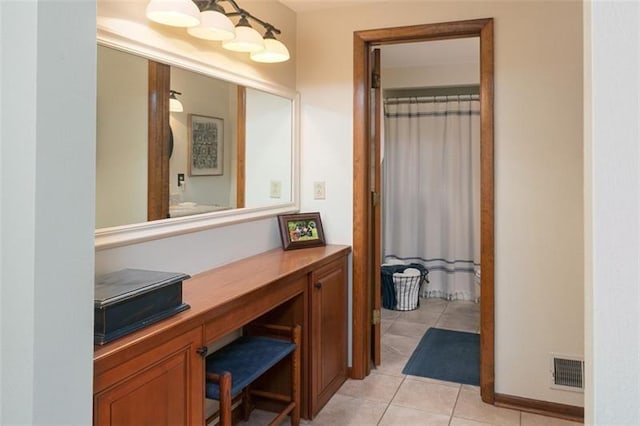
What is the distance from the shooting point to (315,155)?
3129 millimetres

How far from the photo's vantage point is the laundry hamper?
4570 millimetres

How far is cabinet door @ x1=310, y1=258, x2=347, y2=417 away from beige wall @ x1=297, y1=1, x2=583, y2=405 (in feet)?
2.82

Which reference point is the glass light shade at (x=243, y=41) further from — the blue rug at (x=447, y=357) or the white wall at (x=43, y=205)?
the blue rug at (x=447, y=357)

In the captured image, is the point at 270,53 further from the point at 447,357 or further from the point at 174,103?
the point at 447,357

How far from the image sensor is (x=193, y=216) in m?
2.21

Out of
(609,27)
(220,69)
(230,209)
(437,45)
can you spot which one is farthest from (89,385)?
(437,45)

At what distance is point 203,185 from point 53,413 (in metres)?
1.37

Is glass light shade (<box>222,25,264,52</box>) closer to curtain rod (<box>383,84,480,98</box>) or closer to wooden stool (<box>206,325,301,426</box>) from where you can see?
wooden stool (<box>206,325,301,426</box>)

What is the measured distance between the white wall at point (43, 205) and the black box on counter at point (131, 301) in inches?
9.7

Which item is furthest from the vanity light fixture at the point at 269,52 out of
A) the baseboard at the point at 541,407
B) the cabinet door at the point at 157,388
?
the baseboard at the point at 541,407

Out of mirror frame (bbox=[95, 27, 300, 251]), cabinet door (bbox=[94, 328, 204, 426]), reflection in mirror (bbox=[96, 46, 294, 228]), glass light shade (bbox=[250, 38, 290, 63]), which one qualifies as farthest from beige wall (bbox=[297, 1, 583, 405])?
cabinet door (bbox=[94, 328, 204, 426])

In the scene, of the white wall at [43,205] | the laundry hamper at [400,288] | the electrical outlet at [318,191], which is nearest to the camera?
the white wall at [43,205]

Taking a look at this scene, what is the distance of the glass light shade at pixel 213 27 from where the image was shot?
206cm

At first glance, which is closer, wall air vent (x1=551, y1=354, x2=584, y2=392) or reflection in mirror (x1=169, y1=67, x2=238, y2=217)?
reflection in mirror (x1=169, y1=67, x2=238, y2=217)
